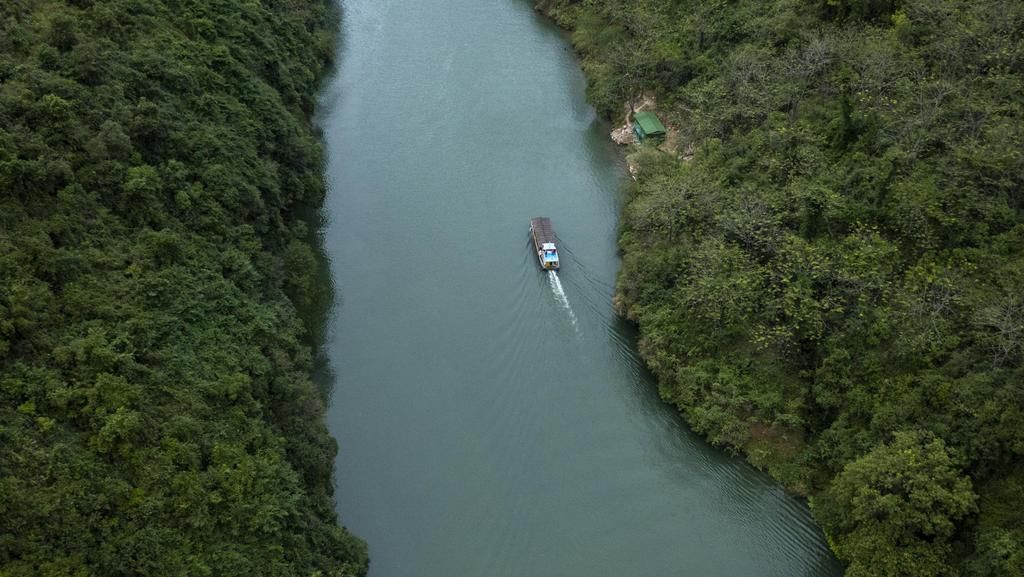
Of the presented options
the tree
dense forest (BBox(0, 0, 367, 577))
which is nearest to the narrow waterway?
the tree

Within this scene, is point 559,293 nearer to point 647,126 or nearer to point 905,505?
point 647,126

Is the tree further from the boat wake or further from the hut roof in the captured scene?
the hut roof

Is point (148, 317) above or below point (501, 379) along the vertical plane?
below

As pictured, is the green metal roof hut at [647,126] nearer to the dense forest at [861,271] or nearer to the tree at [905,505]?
the dense forest at [861,271]

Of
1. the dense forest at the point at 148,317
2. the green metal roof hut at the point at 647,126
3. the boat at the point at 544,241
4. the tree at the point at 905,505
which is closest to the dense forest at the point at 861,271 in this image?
the tree at the point at 905,505

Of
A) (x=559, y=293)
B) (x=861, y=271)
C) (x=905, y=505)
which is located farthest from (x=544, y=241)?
(x=905, y=505)

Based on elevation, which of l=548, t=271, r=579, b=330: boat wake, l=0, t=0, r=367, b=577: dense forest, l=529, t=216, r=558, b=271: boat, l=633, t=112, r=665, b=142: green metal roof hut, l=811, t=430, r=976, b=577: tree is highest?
l=811, t=430, r=976, b=577: tree

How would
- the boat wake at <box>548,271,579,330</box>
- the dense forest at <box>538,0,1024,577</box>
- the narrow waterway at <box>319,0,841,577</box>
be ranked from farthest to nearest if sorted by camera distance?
1. the boat wake at <box>548,271,579,330</box>
2. the narrow waterway at <box>319,0,841,577</box>
3. the dense forest at <box>538,0,1024,577</box>

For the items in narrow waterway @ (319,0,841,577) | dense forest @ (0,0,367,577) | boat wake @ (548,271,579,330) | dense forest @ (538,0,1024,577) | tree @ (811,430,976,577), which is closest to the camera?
dense forest @ (0,0,367,577)
